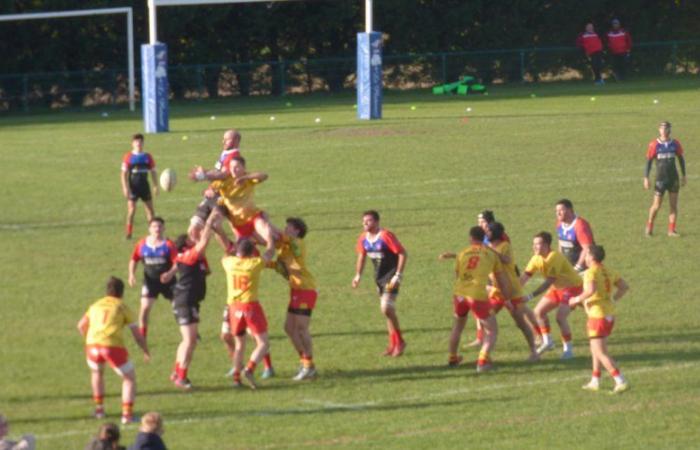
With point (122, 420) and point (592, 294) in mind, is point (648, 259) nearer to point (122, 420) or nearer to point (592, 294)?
point (592, 294)

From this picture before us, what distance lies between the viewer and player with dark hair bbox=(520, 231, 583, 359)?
17.4 meters

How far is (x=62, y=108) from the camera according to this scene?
169ft

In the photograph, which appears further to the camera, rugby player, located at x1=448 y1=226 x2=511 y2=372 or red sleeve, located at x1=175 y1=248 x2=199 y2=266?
rugby player, located at x1=448 y1=226 x2=511 y2=372

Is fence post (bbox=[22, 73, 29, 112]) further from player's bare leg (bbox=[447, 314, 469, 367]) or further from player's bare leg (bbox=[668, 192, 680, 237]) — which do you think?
player's bare leg (bbox=[447, 314, 469, 367])

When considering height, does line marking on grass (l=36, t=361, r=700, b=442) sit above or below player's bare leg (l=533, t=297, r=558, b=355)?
below

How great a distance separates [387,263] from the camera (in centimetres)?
1778

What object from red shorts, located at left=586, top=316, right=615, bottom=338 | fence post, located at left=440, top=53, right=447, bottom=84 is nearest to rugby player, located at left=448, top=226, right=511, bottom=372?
red shorts, located at left=586, top=316, right=615, bottom=338

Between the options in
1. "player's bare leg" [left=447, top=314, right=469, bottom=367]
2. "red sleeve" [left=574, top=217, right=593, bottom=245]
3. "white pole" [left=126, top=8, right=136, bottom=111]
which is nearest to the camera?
"player's bare leg" [left=447, top=314, right=469, bottom=367]

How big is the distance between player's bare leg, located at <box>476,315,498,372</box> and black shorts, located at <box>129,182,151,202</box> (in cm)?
972

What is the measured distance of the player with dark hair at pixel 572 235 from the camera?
18453 mm

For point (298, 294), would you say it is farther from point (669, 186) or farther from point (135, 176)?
point (669, 186)

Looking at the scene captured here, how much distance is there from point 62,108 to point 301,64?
8816mm

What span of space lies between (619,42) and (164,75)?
71.0 ft

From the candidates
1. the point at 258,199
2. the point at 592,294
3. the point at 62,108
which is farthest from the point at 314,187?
the point at 62,108
